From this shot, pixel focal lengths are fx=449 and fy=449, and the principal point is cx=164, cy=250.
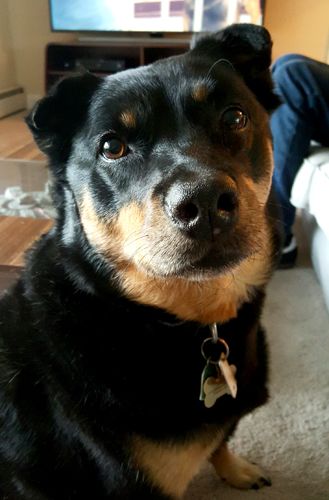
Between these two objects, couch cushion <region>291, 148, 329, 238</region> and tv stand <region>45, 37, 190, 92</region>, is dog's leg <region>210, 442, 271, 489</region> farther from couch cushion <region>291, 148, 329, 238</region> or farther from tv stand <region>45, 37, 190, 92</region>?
tv stand <region>45, 37, 190, 92</region>

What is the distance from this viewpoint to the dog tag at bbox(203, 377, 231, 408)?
0.88 meters

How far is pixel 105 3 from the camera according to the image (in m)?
4.68

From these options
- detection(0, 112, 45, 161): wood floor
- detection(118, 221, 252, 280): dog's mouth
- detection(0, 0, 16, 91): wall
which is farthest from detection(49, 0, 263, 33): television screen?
detection(118, 221, 252, 280): dog's mouth

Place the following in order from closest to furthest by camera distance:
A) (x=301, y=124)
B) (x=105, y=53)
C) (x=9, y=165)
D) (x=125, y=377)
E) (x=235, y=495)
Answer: (x=125, y=377)
(x=235, y=495)
(x=301, y=124)
(x=9, y=165)
(x=105, y=53)

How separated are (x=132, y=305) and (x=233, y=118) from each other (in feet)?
1.41

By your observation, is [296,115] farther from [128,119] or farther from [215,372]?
[215,372]

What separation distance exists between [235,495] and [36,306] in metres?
0.72

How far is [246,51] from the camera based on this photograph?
989mm

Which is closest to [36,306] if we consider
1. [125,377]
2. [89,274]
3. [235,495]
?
[89,274]

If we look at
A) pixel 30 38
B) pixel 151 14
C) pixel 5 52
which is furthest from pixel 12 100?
pixel 151 14

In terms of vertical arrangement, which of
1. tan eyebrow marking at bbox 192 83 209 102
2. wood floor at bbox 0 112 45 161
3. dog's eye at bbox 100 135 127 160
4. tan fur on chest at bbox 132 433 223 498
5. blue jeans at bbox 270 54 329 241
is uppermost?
tan eyebrow marking at bbox 192 83 209 102

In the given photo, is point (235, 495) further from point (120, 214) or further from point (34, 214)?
point (34, 214)

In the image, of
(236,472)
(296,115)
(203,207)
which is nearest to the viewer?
(203,207)

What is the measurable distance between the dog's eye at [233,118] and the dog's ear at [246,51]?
0.42 ft
